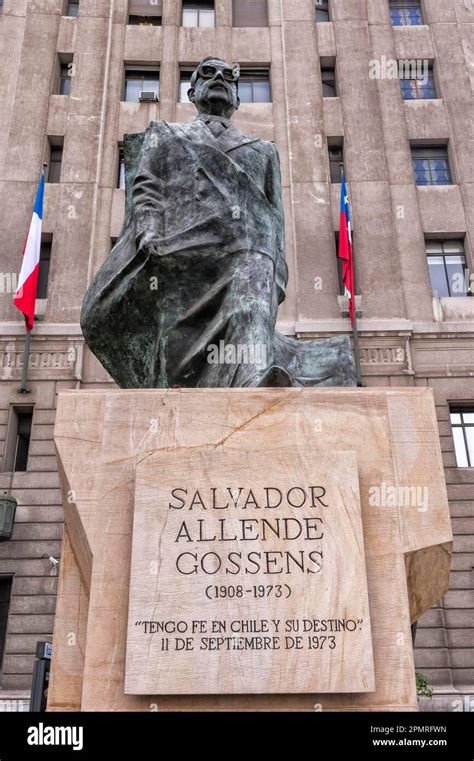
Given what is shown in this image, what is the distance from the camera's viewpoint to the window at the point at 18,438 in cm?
2016

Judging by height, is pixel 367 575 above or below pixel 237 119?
below

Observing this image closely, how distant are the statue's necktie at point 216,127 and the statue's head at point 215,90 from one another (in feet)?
0.74

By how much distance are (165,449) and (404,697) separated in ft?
5.67

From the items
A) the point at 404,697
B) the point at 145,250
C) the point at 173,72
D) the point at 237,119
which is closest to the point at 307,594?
the point at 404,697

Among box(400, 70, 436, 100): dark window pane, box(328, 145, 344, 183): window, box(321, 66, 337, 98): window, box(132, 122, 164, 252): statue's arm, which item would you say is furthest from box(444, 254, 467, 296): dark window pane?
box(132, 122, 164, 252): statue's arm

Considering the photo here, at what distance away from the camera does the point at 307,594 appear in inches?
143

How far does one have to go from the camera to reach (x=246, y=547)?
12.3ft

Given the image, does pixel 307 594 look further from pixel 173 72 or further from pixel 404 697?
pixel 173 72

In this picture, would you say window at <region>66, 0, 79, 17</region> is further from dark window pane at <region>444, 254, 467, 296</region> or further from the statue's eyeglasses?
the statue's eyeglasses

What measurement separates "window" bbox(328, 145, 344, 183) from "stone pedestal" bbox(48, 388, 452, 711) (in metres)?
21.2

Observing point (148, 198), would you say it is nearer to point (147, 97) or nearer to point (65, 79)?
point (147, 97)

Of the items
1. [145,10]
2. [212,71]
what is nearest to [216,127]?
[212,71]

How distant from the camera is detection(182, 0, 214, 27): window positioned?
27.0 meters

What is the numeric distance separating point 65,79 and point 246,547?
25526 millimetres
